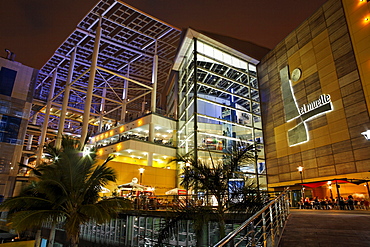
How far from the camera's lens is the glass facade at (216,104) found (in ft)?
90.2

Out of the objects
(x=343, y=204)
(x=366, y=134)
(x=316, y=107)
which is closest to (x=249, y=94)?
(x=316, y=107)

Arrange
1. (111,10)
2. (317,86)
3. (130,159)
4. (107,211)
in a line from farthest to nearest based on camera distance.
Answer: (130,159), (111,10), (317,86), (107,211)

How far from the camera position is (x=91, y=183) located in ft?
35.8

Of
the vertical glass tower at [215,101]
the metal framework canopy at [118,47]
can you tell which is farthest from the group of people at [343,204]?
the metal framework canopy at [118,47]

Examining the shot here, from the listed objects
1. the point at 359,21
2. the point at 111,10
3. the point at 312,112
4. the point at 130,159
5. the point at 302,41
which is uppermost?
the point at 111,10

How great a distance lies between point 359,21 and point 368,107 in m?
6.77

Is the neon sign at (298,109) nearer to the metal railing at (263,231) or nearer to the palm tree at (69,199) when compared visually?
the metal railing at (263,231)

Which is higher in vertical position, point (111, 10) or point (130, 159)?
point (111, 10)

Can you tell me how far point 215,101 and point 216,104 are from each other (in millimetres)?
1347

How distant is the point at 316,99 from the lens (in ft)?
70.7

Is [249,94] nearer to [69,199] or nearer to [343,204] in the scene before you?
[343,204]

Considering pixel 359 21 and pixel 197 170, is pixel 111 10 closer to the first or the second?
pixel 359 21

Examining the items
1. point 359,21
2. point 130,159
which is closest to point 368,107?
point 359,21

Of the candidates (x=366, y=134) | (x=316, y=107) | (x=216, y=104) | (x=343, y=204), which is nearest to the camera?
(x=343, y=204)
